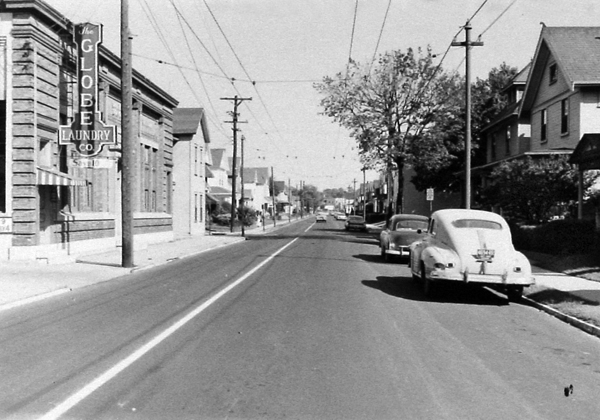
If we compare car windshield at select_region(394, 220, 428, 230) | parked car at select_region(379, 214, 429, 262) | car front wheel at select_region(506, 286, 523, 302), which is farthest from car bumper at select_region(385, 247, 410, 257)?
car front wheel at select_region(506, 286, 523, 302)

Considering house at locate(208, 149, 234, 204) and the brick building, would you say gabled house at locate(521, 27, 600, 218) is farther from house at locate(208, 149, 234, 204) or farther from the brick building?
house at locate(208, 149, 234, 204)

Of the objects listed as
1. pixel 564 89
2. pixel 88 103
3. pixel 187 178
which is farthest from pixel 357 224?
pixel 88 103

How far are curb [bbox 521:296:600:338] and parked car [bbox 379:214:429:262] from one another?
8.59 meters

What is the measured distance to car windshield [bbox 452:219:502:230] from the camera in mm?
13844

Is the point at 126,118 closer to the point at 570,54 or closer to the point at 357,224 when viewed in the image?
the point at 570,54

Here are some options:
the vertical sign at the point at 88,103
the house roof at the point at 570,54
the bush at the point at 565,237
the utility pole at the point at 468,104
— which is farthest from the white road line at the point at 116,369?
the house roof at the point at 570,54

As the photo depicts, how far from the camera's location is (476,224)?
1391 cm

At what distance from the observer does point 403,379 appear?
684 cm

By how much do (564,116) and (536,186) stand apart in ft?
24.1

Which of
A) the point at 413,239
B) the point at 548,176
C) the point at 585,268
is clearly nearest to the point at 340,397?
the point at 585,268

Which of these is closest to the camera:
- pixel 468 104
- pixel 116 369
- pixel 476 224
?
pixel 116 369

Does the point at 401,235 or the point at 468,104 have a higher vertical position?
the point at 468,104

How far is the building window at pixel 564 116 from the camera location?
2983 centimetres

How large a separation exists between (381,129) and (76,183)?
80.3 feet
